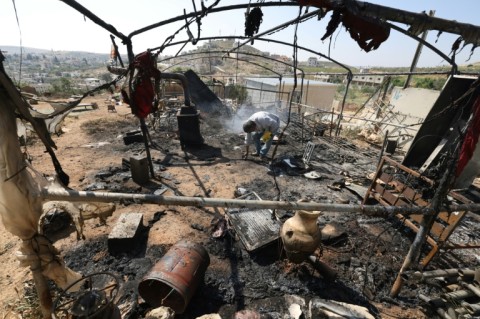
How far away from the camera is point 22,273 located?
455 cm

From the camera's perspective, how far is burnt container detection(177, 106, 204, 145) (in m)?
10.6

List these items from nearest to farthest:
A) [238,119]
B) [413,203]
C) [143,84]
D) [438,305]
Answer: [438,305], [143,84], [413,203], [238,119]

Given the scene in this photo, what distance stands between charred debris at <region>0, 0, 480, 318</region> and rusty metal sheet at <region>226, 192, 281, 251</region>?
0.12ft

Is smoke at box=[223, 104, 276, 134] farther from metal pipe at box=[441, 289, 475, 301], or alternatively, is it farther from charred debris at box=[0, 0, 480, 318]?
metal pipe at box=[441, 289, 475, 301]

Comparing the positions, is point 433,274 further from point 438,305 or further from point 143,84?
point 143,84

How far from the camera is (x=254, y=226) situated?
219 inches

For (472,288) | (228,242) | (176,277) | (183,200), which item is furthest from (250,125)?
(472,288)

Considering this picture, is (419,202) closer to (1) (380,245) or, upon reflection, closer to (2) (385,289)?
(1) (380,245)

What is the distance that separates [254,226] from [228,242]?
725 millimetres

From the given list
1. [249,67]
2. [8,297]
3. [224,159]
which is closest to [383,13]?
[8,297]

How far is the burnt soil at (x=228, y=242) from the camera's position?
423cm

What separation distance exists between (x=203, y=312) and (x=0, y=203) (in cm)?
324

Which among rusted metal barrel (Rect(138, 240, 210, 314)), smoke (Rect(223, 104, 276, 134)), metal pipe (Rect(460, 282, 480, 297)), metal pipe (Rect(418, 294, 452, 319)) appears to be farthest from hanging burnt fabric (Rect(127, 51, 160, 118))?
smoke (Rect(223, 104, 276, 134))

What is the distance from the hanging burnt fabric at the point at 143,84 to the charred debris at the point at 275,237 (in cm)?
2
